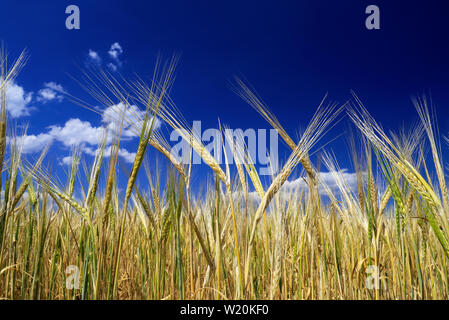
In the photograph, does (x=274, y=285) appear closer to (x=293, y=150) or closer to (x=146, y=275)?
(x=293, y=150)

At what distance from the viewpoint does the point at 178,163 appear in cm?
189

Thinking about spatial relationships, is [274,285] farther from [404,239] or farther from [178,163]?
[404,239]

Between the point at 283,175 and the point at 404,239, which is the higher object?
the point at 283,175

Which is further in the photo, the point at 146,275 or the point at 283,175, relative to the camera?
the point at 146,275

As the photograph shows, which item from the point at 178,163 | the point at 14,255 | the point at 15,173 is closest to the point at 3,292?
the point at 14,255

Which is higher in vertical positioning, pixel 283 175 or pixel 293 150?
pixel 293 150

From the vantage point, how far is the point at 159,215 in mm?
2010

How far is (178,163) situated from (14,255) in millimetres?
1295
